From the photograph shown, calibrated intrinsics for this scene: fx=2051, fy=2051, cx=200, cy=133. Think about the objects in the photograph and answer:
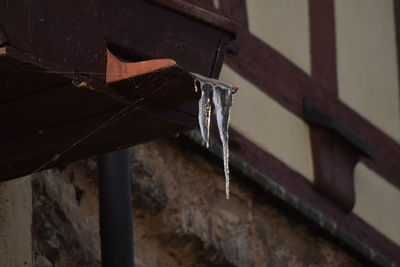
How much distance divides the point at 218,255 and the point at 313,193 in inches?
35.1

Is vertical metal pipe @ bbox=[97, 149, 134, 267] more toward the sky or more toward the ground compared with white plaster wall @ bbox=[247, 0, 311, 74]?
more toward the ground

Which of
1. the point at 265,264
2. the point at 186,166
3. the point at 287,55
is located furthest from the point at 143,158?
the point at 287,55

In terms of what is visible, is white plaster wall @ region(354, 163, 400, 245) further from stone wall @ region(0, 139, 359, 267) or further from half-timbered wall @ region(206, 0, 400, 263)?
stone wall @ region(0, 139, 359, 267)

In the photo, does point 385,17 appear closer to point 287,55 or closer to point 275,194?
point 287,55

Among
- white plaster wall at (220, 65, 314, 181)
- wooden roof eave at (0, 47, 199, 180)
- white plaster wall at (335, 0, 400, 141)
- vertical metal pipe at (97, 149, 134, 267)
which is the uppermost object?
white plaster wall at (335, 0, 400, 141)

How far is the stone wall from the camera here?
628 centimetres

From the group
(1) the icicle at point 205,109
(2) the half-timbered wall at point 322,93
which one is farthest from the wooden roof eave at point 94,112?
(2) the half-timbered wall at point 322,93

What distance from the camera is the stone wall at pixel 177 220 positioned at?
628 centimetres

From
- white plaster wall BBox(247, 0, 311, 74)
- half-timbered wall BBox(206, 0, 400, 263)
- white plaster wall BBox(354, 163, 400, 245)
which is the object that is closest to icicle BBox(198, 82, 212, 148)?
half-timbered wall BBox(206, 0, 400, 263)

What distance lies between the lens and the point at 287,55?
8.05 m

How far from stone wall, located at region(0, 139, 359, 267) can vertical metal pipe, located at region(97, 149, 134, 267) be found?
186 mm

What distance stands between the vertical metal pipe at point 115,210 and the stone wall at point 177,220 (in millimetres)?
186

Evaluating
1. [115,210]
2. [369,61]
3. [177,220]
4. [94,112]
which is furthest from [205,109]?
[369,61]

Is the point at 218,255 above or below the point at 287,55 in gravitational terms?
below
